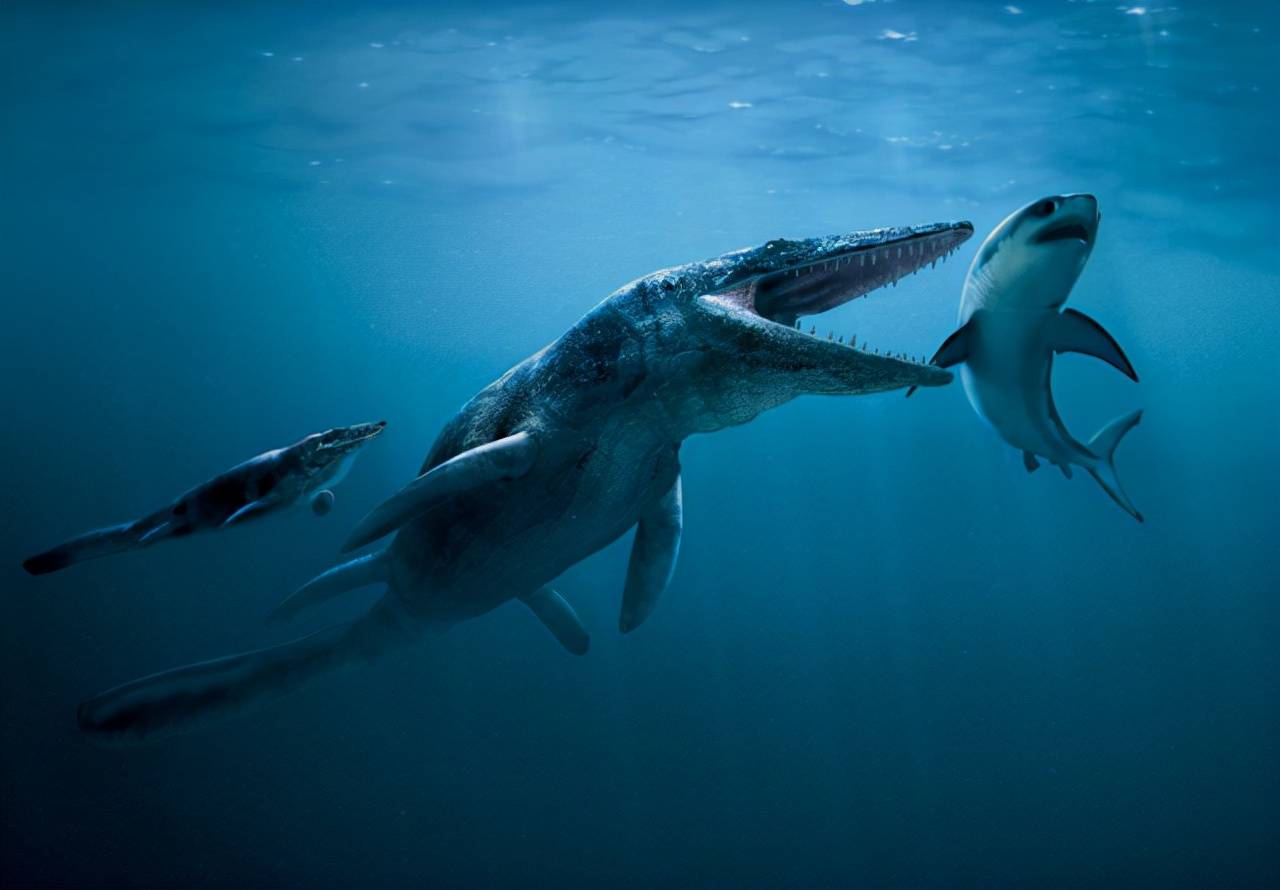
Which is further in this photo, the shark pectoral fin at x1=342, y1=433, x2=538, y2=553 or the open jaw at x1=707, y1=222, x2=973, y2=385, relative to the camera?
the shark pectoral fin at x1=342, y1=433, x2=538, y2=553

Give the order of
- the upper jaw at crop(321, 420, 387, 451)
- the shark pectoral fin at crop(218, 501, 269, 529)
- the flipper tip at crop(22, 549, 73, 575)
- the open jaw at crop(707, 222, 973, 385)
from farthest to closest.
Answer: the upper jaw at crop(321, 420, 387, 451), the shark pectoral fin at crop(218, 501, 269, 529), the flipper tip at crop(22, 549, 73, 575), the open jaw at crop(707, 222, 973, 385)

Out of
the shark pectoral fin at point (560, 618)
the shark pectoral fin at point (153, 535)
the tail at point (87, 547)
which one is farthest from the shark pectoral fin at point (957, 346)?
the tail at point (87, 547)

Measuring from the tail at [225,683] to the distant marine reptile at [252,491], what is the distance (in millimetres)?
917

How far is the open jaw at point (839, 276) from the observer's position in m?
3.84

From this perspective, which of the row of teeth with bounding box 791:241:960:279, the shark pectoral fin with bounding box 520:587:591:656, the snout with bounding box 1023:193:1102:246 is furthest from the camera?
the shark pectoral fin with bounding box 520:587:591:656

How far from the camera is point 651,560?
5.62 meters

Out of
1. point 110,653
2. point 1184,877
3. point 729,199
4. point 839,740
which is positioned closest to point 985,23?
point 729,199

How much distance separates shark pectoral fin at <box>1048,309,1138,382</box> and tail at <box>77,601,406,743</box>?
17.5ft

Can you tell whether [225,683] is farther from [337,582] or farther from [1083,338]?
[1083,338]

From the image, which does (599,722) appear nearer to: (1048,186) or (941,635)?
(941,635)

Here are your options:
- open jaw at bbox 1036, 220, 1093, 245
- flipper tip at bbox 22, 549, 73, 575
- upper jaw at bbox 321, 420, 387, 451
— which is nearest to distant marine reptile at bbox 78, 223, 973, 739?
upper jaw at bbox 321, 420, 387, 451

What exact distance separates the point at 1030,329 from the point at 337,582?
5529 millimetres

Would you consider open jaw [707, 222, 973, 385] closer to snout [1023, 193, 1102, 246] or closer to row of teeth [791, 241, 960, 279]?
row of teeth [791, 241, 960, 279]

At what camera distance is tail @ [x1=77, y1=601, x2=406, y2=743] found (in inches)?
197
